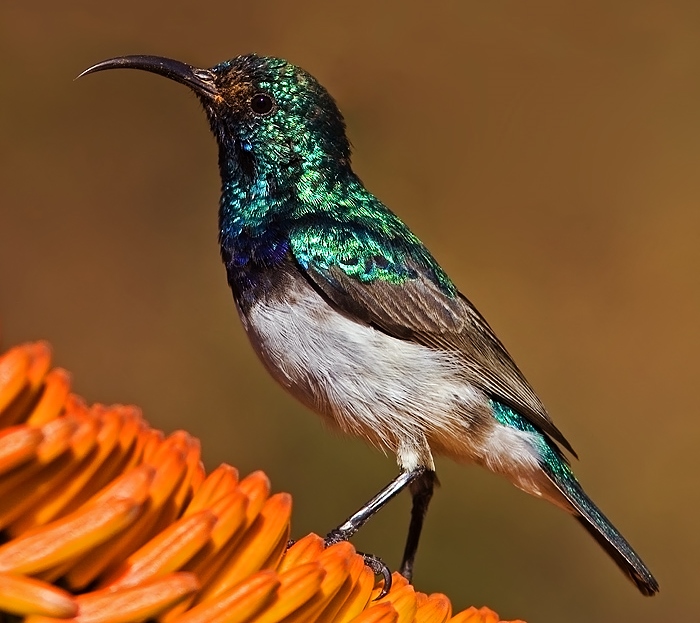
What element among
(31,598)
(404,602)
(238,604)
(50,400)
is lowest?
(404,602)

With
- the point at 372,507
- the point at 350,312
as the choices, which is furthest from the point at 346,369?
the point at 372,507

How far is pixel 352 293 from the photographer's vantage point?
2.21m

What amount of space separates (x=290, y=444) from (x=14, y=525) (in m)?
1.91

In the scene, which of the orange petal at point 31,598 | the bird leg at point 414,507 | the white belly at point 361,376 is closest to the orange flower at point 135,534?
the orange petal at point 31,598

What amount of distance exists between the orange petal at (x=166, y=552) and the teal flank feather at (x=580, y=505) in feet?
4.33

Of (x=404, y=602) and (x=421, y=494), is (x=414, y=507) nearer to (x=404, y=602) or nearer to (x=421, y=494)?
(x=421, y=494)

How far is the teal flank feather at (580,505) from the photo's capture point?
2088 millimetres

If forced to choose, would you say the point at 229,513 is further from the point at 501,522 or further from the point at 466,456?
the point at 501,522

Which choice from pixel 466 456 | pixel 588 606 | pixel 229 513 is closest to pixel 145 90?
pixel 466 456

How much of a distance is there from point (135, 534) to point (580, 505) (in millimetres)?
1466

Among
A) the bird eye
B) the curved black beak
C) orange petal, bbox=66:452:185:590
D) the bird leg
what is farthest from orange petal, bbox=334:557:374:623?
the bird eye

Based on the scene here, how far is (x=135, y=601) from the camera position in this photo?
0.86 metres

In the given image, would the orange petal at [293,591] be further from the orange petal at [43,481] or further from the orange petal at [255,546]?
the orange petal at [43,481]

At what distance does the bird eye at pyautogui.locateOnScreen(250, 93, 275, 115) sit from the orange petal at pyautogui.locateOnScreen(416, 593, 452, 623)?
1.33 metres
